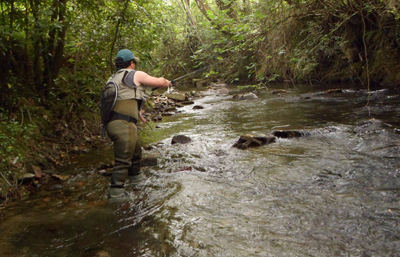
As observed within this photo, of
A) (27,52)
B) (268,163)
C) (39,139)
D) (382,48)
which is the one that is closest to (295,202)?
(268,163)

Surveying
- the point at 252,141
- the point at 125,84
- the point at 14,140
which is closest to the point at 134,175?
the point at 125,84

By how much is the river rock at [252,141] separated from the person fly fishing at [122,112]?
270 cm

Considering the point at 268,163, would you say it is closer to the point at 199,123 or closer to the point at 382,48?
the point at 199,123

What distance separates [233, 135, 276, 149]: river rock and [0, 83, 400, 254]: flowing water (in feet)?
0.64

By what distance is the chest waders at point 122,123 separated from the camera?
435 centimetres

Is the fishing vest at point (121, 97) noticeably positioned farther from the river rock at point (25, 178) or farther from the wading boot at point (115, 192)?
the river rock at point (25, 178)

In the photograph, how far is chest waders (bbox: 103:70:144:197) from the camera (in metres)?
4.35

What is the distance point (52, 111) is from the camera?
22.7 ft

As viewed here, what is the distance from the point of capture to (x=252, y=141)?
665cm

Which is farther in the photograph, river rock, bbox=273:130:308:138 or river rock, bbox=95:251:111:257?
river rock, bbox=273:130:308:138

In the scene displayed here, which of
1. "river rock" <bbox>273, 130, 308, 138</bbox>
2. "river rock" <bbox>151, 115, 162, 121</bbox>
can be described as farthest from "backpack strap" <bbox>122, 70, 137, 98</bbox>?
"river rock" <bbox>151, 115, 162, 121</bbox>

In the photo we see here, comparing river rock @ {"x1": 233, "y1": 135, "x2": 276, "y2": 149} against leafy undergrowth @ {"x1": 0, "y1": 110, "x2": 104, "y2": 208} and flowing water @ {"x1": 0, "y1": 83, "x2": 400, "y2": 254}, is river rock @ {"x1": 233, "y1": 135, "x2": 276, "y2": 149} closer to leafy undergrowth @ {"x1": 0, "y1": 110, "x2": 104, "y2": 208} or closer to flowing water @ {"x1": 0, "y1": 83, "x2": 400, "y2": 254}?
flowing water @ {"x1": 0, "y1": 83, "x2": 400, "y2": 254}

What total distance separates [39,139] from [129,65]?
9.38ft

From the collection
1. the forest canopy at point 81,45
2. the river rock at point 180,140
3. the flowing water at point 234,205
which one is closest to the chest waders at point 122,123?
the flowing water at point 234,205
